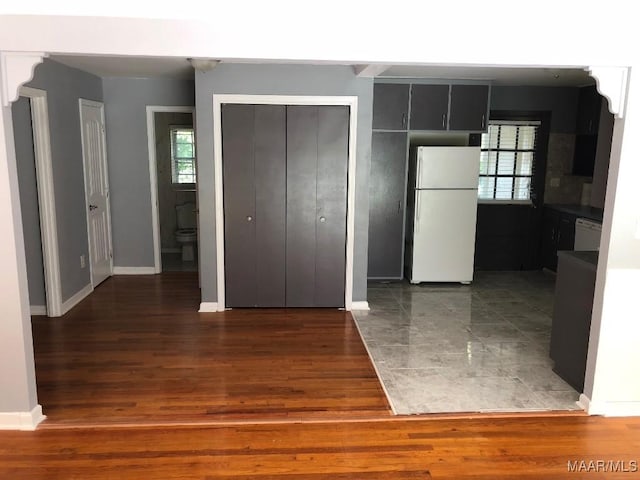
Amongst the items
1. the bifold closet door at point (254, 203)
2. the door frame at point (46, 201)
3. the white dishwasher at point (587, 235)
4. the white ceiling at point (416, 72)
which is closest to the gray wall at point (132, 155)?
the white ceiling at point (416, 72)

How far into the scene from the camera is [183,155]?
7.52m

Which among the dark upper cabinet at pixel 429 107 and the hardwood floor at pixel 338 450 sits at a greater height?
the dark upper cabinet at pixel 429 107

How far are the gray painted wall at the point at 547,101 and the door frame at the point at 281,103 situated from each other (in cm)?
249

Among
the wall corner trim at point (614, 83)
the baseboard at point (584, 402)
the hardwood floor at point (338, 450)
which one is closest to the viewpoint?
the hardwood floor at point (338, 450)

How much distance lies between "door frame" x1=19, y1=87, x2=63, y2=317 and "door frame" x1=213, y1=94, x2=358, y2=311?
1.46 m

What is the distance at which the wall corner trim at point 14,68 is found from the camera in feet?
8.81

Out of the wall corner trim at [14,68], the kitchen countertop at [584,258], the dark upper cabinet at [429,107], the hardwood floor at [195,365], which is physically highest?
the dark upper cabinet at [429,107]

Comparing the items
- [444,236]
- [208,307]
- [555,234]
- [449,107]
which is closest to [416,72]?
[449,107]

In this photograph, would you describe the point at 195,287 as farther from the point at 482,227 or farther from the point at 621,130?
the point at 621,130

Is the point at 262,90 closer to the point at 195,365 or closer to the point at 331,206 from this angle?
the point at 331,206

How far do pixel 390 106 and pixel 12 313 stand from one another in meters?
4.21

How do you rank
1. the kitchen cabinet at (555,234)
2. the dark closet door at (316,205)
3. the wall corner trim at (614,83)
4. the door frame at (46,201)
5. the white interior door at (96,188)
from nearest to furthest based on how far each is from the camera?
the wall corner trim at (614,83), the door frame at (46,201), the dark closet door at (316,205), the white interior door at (96,188), the kitchen cabinet at (555,234)

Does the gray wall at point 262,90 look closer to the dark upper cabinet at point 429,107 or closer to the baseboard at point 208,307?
the baseboard at point 208,307

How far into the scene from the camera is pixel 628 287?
10.0 feet
